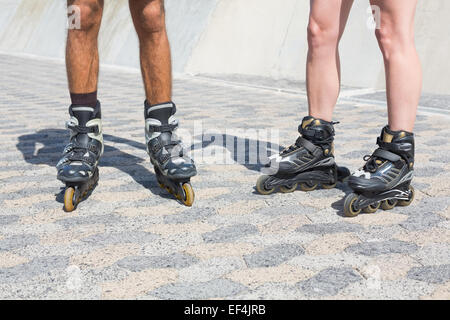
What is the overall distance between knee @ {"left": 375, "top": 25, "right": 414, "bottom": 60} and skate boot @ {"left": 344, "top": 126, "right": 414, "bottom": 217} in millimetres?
365

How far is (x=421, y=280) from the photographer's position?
1.98 m

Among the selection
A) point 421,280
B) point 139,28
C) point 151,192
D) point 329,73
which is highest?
point 139,28

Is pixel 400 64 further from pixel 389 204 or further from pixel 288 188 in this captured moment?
pixel 288 188

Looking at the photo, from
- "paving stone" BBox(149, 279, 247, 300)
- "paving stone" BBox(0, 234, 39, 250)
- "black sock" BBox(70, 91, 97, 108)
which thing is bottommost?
"paving stone" BBox(0, 234, 39, 250)

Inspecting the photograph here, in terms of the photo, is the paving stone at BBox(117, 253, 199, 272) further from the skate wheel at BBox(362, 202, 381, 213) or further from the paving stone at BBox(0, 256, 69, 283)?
the skate wheel at BBox(362, 202, 381, 213)

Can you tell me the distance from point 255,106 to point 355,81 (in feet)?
6.96

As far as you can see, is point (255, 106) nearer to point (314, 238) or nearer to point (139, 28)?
point (139, 28)

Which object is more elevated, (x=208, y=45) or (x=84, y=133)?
(x=84, y=133)

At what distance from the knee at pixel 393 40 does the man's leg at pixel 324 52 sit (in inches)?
11.9

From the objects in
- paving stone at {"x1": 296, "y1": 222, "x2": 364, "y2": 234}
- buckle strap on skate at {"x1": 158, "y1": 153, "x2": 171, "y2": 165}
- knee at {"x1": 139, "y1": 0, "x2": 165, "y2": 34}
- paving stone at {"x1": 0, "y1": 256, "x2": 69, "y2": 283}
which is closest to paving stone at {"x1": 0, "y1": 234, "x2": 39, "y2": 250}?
paving stone at {"x1": 0, "y1": 256, "x2": 69, "y2": 283}

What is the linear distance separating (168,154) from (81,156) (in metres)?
0.43

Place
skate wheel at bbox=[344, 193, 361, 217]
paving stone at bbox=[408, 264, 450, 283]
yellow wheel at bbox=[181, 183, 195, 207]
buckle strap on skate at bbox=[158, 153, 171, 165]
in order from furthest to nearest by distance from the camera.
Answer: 1. buckle strap on skate at bbox=[158, 153, 171, 165]
2. yellow wheel at bbox=[181, 183, 195, 207]
3. skate wheel at bbox=[344, 193, 361, 217]
4. paving stone at bbox=[408, 264, 450, 283]

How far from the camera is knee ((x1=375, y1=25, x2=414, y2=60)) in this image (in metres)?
2.66
